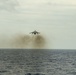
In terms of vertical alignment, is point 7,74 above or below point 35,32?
below

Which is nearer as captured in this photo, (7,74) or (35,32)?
(35,32)

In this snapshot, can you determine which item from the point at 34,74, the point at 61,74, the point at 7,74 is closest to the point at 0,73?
the point at 7,74

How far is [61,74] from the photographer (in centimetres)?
10250

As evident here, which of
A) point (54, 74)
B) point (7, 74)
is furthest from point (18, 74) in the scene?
point (54, 74)

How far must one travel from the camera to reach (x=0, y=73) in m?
106

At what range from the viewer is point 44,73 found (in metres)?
105

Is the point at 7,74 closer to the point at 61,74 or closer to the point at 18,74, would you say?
the point at 18,74

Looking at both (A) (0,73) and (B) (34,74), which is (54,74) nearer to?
(B) (34,74)

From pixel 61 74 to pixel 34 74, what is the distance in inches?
332

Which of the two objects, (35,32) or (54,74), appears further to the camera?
(54,74)

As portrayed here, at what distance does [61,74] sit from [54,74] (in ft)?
6.81

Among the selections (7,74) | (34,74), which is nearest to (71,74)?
(34,74)

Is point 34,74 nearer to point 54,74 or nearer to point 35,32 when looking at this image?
point 54,74

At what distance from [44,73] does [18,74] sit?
9.35 m
